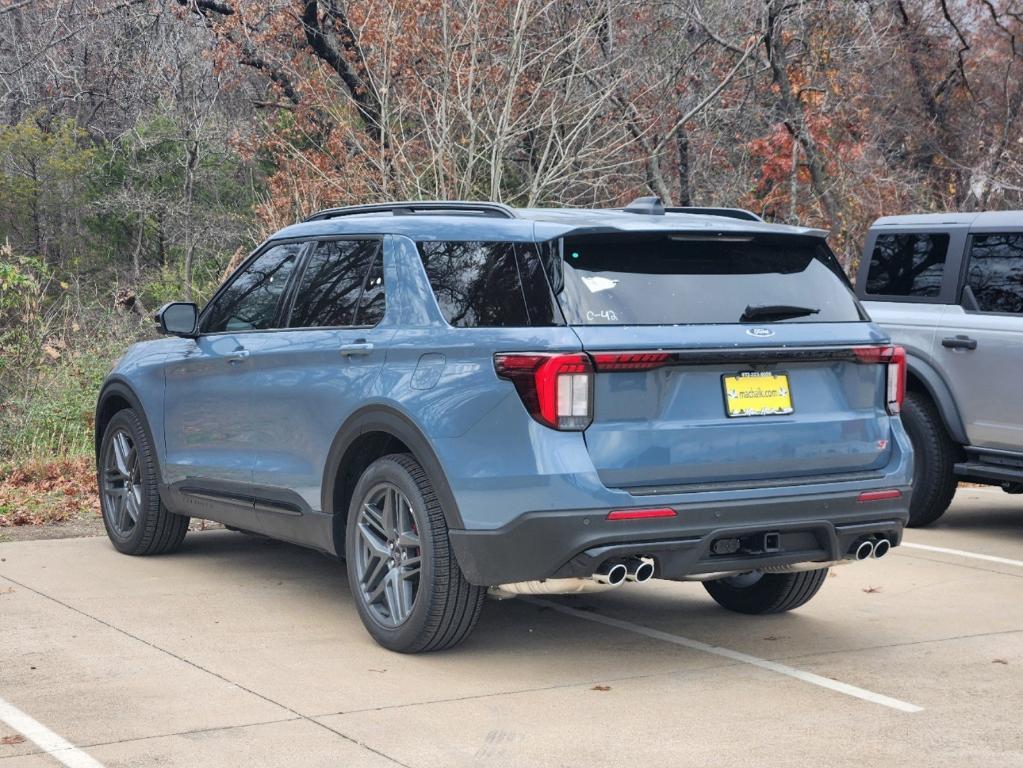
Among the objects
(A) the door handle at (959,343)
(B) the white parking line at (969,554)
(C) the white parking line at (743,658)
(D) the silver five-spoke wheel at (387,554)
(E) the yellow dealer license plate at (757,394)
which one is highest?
(E) the yellow dealer license plate at (757,394)

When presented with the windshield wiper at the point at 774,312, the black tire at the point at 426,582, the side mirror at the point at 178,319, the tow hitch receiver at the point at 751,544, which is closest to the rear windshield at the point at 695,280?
the windshield wiper at the point at 774,312

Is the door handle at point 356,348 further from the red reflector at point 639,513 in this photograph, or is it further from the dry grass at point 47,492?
the dry grass at point 47,492

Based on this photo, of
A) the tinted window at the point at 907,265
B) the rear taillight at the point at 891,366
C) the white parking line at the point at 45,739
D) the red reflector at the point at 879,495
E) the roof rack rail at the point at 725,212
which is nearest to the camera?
the white parking line at the point at 45,739

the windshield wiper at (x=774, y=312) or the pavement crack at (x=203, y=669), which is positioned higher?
the windshield wiper at (x=774, y=312)

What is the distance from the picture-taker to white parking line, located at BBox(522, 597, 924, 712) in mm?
5332

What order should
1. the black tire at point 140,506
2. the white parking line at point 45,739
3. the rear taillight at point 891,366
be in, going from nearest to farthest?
the white parking line at point 45,739, the rear taillight at point 891,366, the black tire at point 140,506

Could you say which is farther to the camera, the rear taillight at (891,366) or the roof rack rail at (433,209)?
the roof rack rail at (433,209)

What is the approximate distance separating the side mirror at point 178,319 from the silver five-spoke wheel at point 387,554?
79.1 inches

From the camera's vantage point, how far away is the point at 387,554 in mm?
5969

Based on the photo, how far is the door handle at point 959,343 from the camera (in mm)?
9117

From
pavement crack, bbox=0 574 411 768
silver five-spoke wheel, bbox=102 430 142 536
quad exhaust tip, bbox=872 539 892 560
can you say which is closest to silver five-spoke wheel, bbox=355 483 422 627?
pavement crack, bbox=0 574 411 768

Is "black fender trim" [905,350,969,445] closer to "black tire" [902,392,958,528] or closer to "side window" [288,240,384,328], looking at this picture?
"black tire" [902,392,958,528]

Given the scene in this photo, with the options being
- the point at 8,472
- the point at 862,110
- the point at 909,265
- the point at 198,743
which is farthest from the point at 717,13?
the point at 198,743

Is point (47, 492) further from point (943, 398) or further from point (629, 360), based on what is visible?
point (629, 360)
